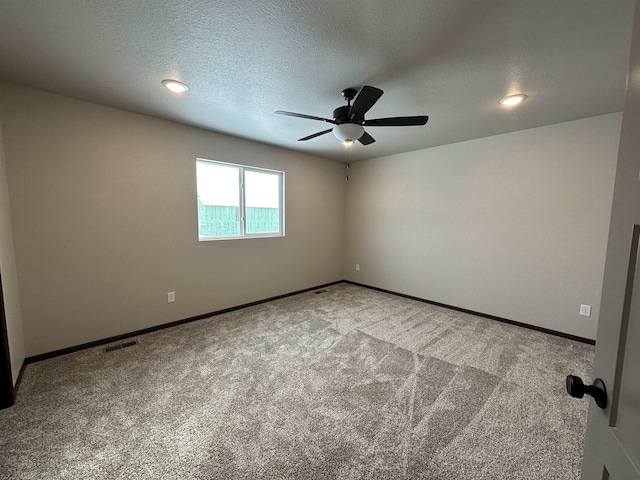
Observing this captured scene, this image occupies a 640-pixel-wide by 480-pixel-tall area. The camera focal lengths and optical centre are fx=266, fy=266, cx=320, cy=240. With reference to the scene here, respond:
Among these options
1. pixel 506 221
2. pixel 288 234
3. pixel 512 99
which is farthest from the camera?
pixel 288 234

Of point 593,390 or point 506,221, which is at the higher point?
point 506,221

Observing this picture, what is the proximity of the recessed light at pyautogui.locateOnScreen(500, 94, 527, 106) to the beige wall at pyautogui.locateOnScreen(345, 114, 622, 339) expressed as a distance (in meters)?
0.98

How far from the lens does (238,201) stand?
12.4 feet

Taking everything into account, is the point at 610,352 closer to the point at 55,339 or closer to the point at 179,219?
the point at 179,219

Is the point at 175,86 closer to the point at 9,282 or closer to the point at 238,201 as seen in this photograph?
the point at 238,201

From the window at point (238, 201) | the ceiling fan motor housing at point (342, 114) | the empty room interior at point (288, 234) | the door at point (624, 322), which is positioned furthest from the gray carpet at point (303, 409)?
the ceiling fan motor housing at point (342, 114)

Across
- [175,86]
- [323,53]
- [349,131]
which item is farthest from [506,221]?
[175,86]

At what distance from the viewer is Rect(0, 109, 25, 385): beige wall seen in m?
1.95

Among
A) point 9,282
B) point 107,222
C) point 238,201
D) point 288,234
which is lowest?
point 9,282

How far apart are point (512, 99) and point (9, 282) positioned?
4.40m

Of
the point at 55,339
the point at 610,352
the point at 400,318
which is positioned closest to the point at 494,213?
the point at 400,318

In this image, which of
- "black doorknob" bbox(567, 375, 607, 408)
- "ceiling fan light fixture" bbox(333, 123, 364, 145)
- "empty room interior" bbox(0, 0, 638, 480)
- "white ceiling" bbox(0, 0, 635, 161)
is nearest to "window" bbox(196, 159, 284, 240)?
"empty room interior" bbox(0, 0, 638, 480)

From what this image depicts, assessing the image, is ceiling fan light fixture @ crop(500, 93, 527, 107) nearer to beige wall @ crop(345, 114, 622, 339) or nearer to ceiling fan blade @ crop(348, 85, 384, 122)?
beige wall @ crop(345, 114, 622, 339)

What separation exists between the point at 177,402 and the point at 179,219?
6.61 ft
